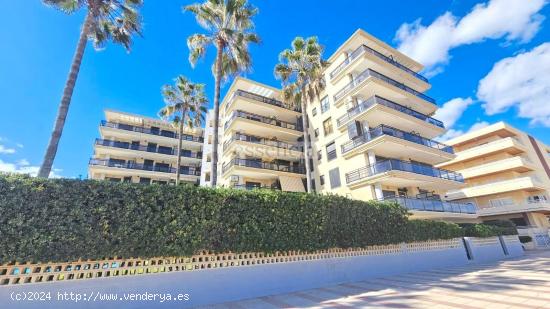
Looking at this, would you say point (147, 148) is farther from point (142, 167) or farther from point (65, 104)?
point (65, 104)

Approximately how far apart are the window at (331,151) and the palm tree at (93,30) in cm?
1905

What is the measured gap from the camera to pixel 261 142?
27.6 m

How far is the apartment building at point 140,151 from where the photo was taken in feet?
109

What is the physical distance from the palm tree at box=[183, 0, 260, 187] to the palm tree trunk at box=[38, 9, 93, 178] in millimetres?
5784

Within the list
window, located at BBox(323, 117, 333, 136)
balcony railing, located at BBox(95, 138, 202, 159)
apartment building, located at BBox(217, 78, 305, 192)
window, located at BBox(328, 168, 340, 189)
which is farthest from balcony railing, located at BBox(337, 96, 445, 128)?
balcony railing, located at BBox(95, 138, 202, 159)

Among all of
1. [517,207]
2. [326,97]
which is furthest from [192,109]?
[517,207]

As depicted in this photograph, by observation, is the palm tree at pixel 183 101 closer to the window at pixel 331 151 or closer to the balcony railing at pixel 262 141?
the balcony railing at pixel 262 141

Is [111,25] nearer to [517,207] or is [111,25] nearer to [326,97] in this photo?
[326,97]

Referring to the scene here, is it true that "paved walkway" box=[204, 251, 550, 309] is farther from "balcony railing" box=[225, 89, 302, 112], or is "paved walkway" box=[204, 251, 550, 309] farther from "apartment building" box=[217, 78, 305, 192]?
"balcony railing" box=[225, 89, 302, 112]

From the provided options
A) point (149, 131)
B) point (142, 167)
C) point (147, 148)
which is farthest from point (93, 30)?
point (149, 131)

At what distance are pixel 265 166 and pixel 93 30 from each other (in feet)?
57.6

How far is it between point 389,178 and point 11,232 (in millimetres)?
21179

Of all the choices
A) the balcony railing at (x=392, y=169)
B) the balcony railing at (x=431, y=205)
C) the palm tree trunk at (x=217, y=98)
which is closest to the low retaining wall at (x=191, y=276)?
the palm tree trunk at (x=217, y=98)

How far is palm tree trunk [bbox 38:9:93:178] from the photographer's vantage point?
29.6 ft
